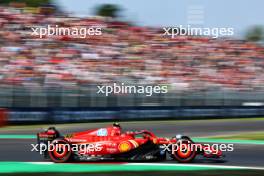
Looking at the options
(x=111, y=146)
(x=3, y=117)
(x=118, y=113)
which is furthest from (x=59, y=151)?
(x=118, y=113)

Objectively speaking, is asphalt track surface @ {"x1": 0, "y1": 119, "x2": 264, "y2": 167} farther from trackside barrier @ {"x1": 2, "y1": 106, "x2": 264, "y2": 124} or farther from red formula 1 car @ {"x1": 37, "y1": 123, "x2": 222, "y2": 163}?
red formula 1 car @ {"x1": 37, "y1": 123, "x2": 222, "y2": 163}

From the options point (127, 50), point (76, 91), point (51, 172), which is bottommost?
point (51, 172)

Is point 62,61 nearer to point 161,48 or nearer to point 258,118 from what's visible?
point 161,48

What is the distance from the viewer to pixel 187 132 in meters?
15.6

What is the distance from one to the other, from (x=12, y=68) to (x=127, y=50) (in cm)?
453

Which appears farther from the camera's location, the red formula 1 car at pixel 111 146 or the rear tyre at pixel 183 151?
the rear tyre at pixel 183 151

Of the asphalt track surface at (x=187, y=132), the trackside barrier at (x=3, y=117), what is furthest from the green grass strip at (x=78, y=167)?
the trackside barrier at (x=3, y=117)

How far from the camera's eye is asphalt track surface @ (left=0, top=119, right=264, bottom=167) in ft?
32.5

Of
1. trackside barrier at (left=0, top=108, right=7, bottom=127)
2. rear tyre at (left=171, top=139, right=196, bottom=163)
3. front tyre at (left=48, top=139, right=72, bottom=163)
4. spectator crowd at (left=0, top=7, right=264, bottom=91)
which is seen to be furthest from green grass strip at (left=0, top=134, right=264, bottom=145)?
front tyre at (left=48, top=139, right=72, bottom=163)

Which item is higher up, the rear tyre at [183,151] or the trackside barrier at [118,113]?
the trackside barrier at [118,113]

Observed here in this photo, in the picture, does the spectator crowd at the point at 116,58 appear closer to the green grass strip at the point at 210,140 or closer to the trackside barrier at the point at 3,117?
the trackside barrier at the point at 3,117

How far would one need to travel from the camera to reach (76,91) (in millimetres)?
16719

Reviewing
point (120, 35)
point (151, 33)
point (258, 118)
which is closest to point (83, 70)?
point (120, 35)

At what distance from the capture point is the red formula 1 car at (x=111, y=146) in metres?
8.80
